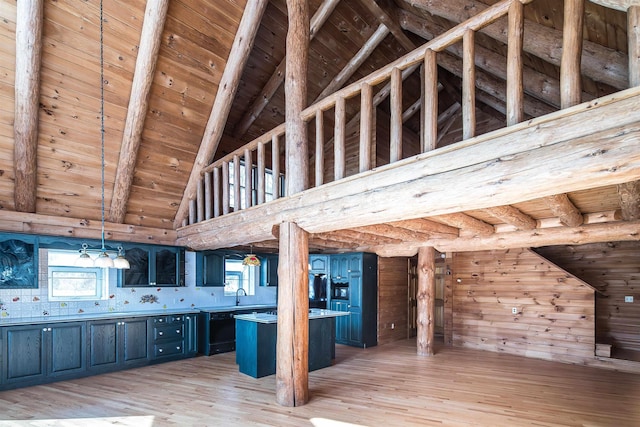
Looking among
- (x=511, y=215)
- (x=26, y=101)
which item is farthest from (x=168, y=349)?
(x=511, y=215)

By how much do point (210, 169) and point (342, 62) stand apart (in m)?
3.52

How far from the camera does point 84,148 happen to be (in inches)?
205

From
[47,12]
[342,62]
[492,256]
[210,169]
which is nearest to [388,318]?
[492,256]

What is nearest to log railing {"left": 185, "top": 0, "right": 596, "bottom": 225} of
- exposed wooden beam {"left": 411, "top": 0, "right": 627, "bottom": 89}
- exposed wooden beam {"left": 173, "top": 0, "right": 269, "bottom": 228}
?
exposed wooden beam {"left": 173, "top": 0, "right": 269, "bottom": 228}

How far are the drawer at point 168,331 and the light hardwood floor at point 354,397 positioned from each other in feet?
1.53

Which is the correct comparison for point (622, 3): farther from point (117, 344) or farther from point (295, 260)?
point (117, 344)

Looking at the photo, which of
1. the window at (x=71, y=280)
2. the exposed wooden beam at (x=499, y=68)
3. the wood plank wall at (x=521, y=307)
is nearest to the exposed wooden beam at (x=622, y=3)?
the exposed wooden beam at (x=499, y=68)

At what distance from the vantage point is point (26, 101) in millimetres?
4410

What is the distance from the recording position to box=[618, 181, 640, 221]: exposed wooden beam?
3.21m

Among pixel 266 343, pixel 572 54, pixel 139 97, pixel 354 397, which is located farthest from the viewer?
pixel 266 343

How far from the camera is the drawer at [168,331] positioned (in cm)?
610

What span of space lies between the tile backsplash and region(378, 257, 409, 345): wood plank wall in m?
2.53

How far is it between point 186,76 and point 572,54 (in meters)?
4.76

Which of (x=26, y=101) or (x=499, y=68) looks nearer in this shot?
(x=26, y=101)
